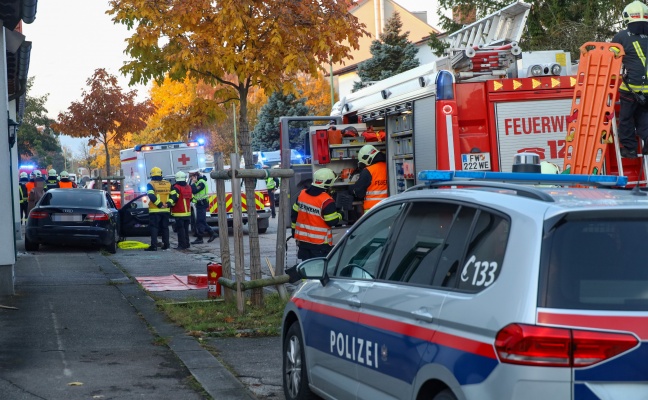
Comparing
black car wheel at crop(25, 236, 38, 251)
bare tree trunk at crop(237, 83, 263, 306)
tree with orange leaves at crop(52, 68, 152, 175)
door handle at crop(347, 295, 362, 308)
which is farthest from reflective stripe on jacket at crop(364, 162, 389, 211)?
tree with orange leaves at crop(52, 68, 152, 175)

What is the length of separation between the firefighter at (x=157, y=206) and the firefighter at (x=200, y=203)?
1.64 m

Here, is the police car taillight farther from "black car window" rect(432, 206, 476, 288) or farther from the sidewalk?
the sidewalk

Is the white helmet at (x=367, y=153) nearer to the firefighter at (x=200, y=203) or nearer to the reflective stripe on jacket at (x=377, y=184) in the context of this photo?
the reflective stripe on jacket at (x=377, y=184)

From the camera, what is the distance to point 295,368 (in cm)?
656

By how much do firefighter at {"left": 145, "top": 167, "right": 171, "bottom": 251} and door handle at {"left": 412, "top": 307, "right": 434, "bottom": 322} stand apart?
16699mm

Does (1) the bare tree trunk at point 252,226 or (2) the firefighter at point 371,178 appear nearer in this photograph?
(1) the bare tree trunk at point 252,226

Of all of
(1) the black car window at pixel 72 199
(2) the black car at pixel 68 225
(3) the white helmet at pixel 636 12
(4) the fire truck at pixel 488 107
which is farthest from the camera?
(1) the black car window at pixel 72 199

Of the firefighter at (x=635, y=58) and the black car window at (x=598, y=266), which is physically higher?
the firefighter at (x=635, y=58)

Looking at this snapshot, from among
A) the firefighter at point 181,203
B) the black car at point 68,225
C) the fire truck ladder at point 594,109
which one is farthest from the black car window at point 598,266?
the firefighter at point 181,203

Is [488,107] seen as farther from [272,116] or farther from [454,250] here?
[272,116]

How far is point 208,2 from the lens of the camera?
37.4ft

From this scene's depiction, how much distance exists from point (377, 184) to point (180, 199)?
8856mm

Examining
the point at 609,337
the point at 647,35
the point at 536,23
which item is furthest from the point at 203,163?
the point at 609,337

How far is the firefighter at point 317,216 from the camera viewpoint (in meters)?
11.1
